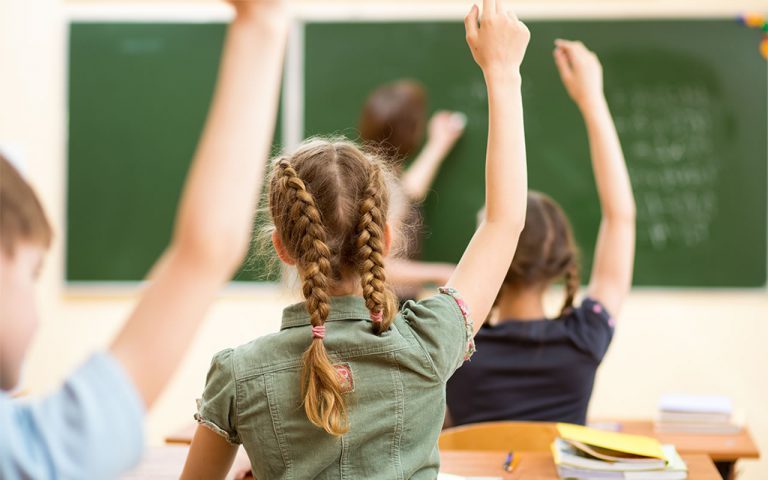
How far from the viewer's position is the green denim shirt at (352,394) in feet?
4.15

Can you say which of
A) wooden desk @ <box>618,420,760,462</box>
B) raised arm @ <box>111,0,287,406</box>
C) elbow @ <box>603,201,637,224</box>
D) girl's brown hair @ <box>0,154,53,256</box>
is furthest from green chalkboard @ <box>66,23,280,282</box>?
raised arm @ <box>111,0,287,406</box>

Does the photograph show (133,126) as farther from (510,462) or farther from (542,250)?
(510,462)

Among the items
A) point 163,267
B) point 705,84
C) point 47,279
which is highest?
point 705,84

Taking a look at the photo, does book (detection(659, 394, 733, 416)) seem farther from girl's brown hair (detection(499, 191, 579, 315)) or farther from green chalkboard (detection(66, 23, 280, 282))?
green chalkboard (detection(66, 23, 280, 282))

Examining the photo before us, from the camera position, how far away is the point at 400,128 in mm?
4102

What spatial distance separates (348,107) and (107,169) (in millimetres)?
1234

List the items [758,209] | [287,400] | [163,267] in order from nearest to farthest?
[163,267] < [287,400] < [758,209]

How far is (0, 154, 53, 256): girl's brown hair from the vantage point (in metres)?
0.76

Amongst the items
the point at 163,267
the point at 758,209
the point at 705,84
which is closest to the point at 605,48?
the point at 705,84

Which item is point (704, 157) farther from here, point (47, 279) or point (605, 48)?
point (47, 279)

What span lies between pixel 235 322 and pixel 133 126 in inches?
42.9

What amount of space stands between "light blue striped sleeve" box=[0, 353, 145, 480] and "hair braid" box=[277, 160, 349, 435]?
517 mm

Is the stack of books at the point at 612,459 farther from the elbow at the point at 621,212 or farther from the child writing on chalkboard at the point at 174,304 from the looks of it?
the child writing on chalkboard at the point at 174,304

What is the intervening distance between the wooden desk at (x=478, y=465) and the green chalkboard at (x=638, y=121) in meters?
2.29
